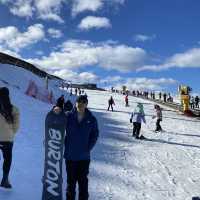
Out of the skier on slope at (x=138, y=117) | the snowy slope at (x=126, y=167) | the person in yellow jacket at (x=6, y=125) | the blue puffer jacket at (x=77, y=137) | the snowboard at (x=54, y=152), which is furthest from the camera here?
the skier on slope at (x=138, y=117)

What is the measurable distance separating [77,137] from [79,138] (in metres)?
0.04

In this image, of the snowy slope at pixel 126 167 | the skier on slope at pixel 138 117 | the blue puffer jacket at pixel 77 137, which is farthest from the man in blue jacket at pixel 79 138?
the skier on slope at pixel 138 117

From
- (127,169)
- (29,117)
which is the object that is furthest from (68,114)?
(29,117)

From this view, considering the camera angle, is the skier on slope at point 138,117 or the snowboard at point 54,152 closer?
the snowboard at point 54,152

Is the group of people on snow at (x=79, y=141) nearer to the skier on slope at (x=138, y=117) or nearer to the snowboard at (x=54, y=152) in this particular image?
the snowboard at (x=54, y=152)

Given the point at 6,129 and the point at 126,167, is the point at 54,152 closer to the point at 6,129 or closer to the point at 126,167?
the point at 6,129

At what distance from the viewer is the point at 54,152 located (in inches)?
305

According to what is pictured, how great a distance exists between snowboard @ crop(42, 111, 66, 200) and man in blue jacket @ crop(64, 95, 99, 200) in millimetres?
185

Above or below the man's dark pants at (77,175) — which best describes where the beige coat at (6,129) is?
above

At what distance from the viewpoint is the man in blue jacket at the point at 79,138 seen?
7.50m

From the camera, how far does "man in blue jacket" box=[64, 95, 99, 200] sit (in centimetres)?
750

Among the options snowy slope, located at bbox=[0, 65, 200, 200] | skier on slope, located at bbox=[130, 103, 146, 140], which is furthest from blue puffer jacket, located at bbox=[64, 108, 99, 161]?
skier on slope, located at bbox=[130, 103, 146, 140]

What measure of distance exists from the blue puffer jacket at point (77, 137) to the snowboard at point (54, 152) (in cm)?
19

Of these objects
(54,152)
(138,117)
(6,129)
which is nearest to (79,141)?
(54,152)
